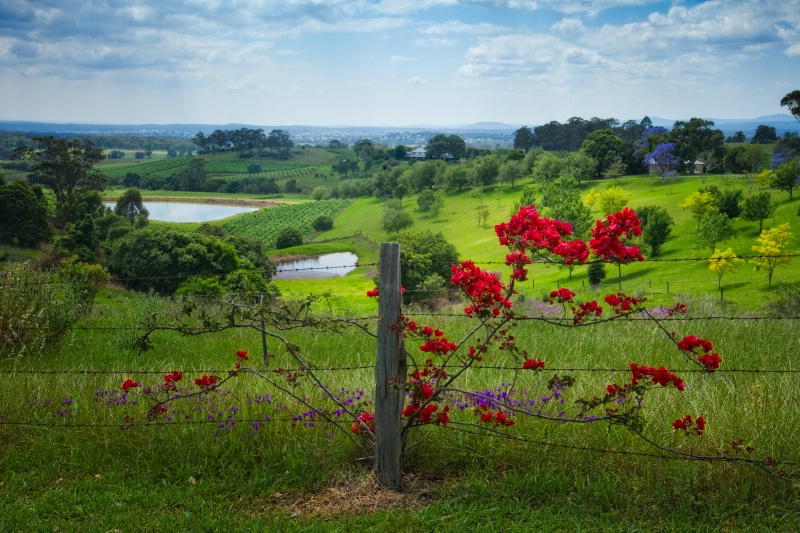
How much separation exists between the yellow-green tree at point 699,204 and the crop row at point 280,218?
35.0 meters

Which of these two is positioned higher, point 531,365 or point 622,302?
point 622,302

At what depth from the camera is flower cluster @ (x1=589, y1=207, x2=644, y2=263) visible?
302cm

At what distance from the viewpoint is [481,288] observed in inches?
125

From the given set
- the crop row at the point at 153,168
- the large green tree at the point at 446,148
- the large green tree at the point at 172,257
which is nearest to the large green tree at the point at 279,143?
the crop row at the point at 153,168

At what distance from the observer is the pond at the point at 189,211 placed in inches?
2704

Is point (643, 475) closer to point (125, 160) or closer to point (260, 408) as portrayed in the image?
point (260, 408)

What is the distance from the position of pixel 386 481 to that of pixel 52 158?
204 ft

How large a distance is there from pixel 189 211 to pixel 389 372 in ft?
240

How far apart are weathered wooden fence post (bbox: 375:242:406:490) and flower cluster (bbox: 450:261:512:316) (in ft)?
1.04

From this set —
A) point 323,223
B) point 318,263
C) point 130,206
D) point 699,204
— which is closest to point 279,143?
point 323,223

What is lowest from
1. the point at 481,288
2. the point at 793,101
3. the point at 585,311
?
the point at 585,311

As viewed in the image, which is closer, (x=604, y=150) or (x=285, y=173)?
(x=604, y=150)

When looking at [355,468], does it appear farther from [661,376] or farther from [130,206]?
[130,206]

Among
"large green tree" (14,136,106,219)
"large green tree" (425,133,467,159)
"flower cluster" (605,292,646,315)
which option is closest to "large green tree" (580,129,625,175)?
"large green tree" (425,133,467,159)
